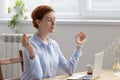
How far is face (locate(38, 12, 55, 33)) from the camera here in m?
2.44

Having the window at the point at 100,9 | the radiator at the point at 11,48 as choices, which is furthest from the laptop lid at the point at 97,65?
the radiator at the point at 11,48

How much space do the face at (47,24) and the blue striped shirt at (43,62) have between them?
0.08 meters

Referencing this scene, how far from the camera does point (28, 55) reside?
2.24 meters

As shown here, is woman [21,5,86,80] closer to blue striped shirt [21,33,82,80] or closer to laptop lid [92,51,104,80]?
blue striped shirt [21,33,82,80]

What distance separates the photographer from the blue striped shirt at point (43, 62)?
2.22 m

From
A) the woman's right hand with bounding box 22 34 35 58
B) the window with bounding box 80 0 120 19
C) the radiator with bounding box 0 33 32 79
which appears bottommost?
the radiator with bounding box 0 33 32 79

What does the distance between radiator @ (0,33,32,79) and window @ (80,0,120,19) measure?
0.84 meters

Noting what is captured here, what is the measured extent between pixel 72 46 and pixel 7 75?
91 centimetres

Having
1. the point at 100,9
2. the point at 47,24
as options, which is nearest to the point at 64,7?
the point at 100,9

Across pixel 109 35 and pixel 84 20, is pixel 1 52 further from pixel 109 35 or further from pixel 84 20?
pixel 109 35

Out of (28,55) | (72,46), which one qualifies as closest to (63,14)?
(72,46)

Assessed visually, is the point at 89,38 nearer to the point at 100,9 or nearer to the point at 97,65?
the point at 100,9

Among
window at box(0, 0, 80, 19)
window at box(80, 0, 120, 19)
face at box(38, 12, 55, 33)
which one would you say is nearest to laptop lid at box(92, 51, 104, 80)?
face at box(38, 12, 55, 33)

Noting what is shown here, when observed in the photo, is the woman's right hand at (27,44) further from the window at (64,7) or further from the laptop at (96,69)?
the window at (64,7)
